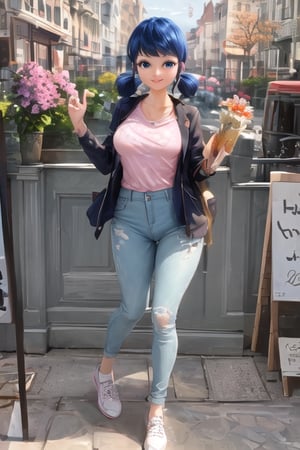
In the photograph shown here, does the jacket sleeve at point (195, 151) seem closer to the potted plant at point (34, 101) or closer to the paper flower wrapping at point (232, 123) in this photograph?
the paper flower wrapping at point (232, 123)

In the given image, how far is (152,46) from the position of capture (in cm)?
269

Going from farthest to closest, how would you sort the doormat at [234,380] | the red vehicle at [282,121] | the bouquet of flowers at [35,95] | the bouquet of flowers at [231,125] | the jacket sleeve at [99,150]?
the red vehicle at [282,121] < the bouquet of flowers at [35,95] < the doormat at [234,380] < the jacket sleeve at [99,150] < the bouquet of flowers at [231,125]

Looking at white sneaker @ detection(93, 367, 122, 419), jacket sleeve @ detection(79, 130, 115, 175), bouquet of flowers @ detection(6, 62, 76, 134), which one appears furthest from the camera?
bouquet of flowers @ detection(6, 62, 76, 134)

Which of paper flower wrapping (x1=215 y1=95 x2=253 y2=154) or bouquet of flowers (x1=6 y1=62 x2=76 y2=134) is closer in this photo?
paper flower wrapping (x1=215 y1=95 x2=253 y2=154)

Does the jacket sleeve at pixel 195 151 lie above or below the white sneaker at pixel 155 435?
above

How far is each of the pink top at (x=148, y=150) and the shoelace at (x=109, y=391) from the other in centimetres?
106

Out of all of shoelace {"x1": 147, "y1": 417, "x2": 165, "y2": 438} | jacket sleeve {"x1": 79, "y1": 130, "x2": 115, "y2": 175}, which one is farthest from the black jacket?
shoelace {"x1": 147, "y1": 417, "x2": 165, "y2": 438}

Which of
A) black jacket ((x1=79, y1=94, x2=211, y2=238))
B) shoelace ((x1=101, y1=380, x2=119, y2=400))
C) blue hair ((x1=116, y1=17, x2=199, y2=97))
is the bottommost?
shoelace ((x1=101, y1=380, x2=119, y2=400))

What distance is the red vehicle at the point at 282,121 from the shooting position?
A: 3744 mm

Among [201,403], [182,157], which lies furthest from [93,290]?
[182,157]

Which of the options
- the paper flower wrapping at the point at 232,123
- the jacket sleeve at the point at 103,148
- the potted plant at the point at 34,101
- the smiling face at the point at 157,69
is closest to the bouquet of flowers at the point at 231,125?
the paper flower wrapping at the point at 232,123

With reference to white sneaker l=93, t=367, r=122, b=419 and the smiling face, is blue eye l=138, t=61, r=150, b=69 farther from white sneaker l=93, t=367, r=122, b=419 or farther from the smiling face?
white sneaker l=93, t=367, r=122, b=419

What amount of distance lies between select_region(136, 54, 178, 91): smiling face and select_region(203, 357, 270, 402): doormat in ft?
5.61

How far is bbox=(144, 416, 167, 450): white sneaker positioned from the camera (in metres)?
2.85
